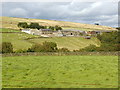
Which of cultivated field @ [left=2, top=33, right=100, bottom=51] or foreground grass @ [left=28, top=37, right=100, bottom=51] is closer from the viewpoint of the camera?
cultivated field @ [left=2, top=33, right=100, bottom=51]

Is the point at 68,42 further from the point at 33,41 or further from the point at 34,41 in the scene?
the point at 33,41

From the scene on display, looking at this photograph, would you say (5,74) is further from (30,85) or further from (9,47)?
(9,47)

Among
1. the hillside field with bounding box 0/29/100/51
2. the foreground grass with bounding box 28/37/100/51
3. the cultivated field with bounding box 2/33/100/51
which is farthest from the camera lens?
the foreground grass with bounding box 28/37/100/51

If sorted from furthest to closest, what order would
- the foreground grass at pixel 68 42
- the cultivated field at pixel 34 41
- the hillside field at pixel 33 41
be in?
the foreground grass at pixel 68 42
the cultivated field at pixel 34 41
the hillside field at pixel 33 41

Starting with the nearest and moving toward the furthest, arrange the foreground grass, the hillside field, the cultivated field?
1. the hillside field
2. the cultivated field
3. the foreground grass

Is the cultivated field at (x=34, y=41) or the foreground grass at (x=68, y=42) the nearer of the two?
the cultivated field at (x=34, y=41)

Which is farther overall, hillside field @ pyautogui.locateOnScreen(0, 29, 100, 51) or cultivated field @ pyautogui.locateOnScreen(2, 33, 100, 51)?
cultivated field @ pyautogui.locateOnScreen(2, 33, 100, 51)

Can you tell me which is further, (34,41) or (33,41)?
(34,41)

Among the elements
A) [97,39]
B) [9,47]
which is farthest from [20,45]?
[97,39]

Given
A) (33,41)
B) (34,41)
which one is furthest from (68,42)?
(33,41)

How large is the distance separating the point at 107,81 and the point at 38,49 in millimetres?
36592

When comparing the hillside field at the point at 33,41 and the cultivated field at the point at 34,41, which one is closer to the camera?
the hillside field at the point at 33,41

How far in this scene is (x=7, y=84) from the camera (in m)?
16.3

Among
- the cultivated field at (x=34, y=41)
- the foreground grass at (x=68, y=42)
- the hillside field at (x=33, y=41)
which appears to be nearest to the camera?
the hillside field at (x=33, y=41)
